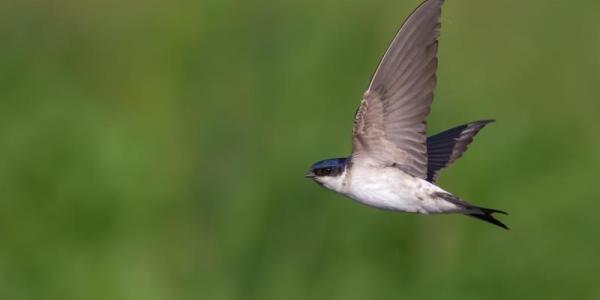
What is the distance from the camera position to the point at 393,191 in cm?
299

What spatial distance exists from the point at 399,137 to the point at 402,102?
8 cm

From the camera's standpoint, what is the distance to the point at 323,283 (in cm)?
596

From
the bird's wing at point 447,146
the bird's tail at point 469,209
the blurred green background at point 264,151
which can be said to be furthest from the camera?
the blurred green background at point 264,151

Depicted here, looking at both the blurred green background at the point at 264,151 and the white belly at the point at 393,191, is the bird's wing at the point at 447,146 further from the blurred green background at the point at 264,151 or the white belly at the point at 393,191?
the blurred green background at the point at 264,151

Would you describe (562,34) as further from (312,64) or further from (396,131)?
(396,131)

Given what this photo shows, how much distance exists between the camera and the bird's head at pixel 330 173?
2990 mm

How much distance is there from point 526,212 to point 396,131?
10.1ft

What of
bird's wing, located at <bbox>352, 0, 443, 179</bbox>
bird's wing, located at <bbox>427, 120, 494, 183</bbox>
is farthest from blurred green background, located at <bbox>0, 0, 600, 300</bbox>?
bird's wing, located at <bbox>352, 0, 443, 179</bbox>

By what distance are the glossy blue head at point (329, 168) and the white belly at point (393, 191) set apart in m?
0.03

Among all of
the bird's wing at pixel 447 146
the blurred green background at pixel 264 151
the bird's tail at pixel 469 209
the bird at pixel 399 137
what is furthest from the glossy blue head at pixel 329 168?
the blurred green background at pixel 264 151

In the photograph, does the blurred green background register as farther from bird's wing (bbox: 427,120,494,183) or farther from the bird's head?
→ the bird's head

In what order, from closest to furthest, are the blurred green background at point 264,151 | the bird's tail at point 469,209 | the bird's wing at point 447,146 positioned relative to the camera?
the bird's tail at point 469,209
the bird's wing at point 447,146
the blurred green background at point 264,151

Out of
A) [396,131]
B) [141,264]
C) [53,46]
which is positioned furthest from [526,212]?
[396,131]

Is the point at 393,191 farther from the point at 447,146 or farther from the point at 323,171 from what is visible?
the point at 447,146
